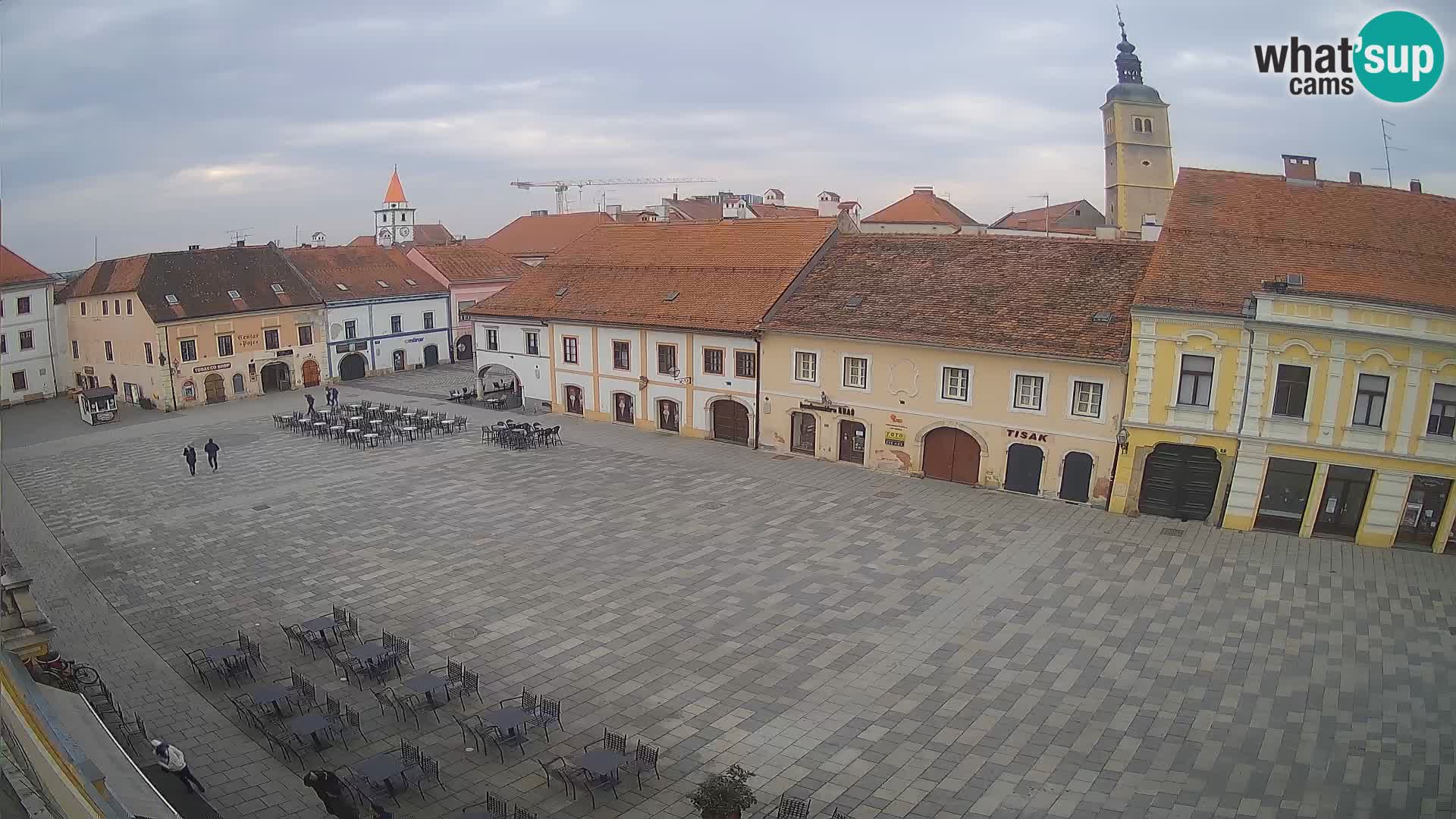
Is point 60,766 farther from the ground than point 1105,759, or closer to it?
farther from the ground

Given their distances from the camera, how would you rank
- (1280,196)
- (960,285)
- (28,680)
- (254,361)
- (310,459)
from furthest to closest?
1. (254,361)
2. (310,459)
3. (960,285)
4. (1280,196)
5. (28,680)

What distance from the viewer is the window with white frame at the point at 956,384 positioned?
91.5ft

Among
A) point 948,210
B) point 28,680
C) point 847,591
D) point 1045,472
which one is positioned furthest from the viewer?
point 948,210

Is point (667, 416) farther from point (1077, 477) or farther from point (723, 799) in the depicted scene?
point (723, 799)

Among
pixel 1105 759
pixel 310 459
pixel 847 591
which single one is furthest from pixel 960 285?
pixel 310 459

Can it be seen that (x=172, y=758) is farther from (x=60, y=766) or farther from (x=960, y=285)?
(x=960, y=285)

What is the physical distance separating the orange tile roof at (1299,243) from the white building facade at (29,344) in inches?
1986

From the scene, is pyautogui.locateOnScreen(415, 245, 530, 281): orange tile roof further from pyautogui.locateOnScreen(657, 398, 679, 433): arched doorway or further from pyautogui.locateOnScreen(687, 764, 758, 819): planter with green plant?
pyautogui.locateOnScreen(687, 764, 758, 819): planter with green plant

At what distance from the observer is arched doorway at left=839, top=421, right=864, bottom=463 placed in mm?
30547

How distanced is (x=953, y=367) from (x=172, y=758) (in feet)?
71.4

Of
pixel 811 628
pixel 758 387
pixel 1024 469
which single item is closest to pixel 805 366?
pixel 758 387

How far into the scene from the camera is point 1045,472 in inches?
1056

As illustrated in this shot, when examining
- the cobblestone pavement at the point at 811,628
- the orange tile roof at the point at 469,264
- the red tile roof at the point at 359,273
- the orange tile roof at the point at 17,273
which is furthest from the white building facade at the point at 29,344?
the cobblestone pavement at the point at 811,628

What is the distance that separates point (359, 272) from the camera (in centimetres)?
5250
